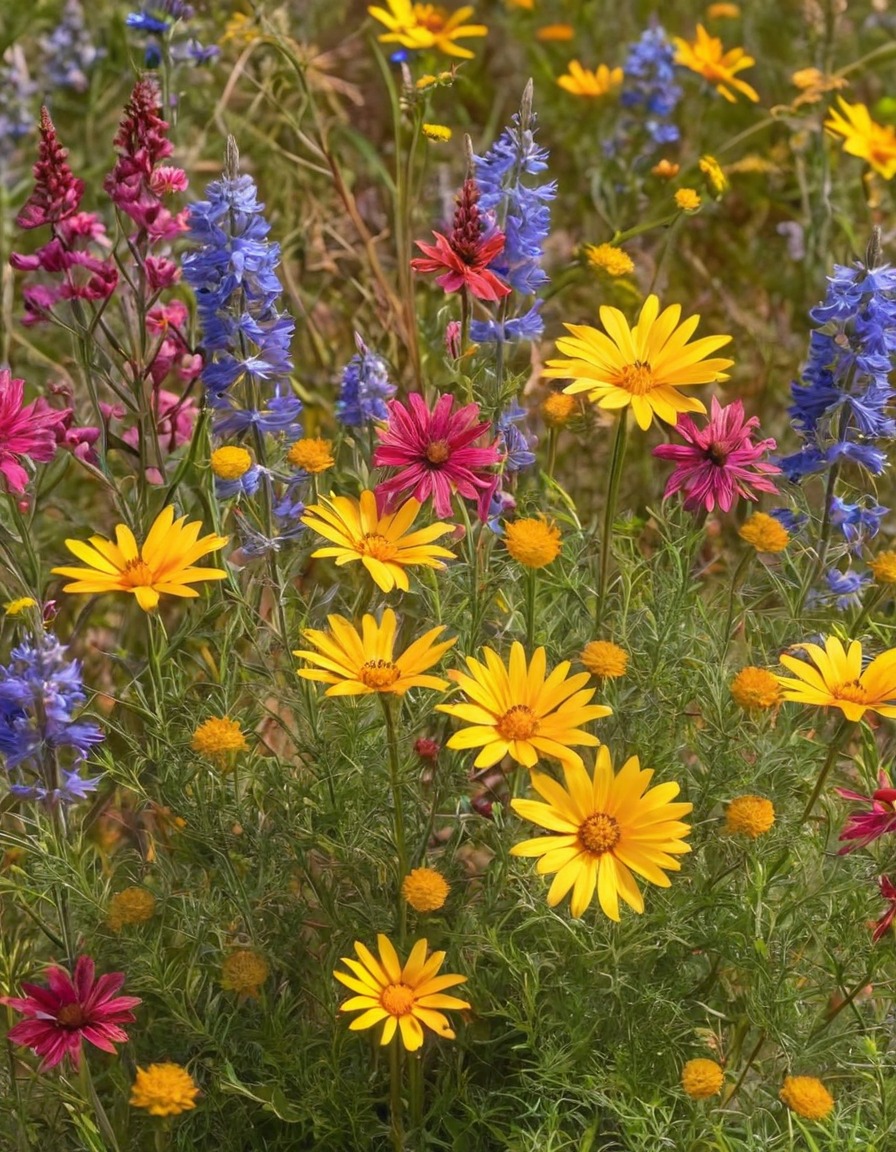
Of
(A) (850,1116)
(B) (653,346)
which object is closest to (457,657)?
(B) (653,346)

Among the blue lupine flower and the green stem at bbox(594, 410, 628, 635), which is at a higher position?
the blue lupine flower

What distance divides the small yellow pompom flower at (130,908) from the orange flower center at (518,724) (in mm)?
395

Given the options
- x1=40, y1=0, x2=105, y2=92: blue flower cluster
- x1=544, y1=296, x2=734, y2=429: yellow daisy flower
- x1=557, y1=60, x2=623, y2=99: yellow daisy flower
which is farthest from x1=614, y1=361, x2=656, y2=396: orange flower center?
x1=40, y1=0, x2=105, y2=92: blue flower cluster

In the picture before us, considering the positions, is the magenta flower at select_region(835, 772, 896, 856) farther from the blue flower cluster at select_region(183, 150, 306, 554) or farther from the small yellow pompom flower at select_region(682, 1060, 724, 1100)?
the blue flower cluster at select_region(183, 150, 306, 554)

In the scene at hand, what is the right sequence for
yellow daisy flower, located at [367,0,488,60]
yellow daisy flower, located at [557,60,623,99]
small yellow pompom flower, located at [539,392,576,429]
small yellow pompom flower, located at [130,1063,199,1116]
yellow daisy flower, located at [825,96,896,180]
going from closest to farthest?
small yellow pompom flower, located at [130,1063,199,1116]
small yellow pompom flower, located at [539,392,576,429]
yellow daisy flower, located at [367,0,488,60]
yellow daisy flower, located at [825,96,896,180]
yellow daisy flower, located at [557,60,623,99]

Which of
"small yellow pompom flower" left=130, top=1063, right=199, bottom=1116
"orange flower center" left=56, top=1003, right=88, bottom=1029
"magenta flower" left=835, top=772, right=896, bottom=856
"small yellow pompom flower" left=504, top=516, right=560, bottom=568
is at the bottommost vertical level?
"small yellow pompom flower" left=130, top=1063, right=199, bottom=1116

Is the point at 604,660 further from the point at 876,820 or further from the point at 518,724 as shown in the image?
the point at 876,820

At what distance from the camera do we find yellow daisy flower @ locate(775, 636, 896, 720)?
1.31 meters

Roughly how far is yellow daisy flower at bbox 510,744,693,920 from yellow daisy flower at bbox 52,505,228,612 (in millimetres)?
373

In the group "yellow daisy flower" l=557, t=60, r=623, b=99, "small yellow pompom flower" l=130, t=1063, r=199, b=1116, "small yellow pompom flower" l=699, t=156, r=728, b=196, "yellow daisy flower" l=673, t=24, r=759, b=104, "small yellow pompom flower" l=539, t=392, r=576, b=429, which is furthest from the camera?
"yellow daisy flower" l=557, t=60, r=623, b=99

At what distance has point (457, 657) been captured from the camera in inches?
60.7

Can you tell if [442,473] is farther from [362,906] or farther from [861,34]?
[861,34]

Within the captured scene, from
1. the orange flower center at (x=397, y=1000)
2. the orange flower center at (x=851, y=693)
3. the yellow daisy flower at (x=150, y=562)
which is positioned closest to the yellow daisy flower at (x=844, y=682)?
the orange flower center at (x=851, y=693)

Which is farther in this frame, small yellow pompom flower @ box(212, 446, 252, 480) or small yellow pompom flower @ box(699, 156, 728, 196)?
small yellow pompom flower @ box(699, 156, 728, 196)
